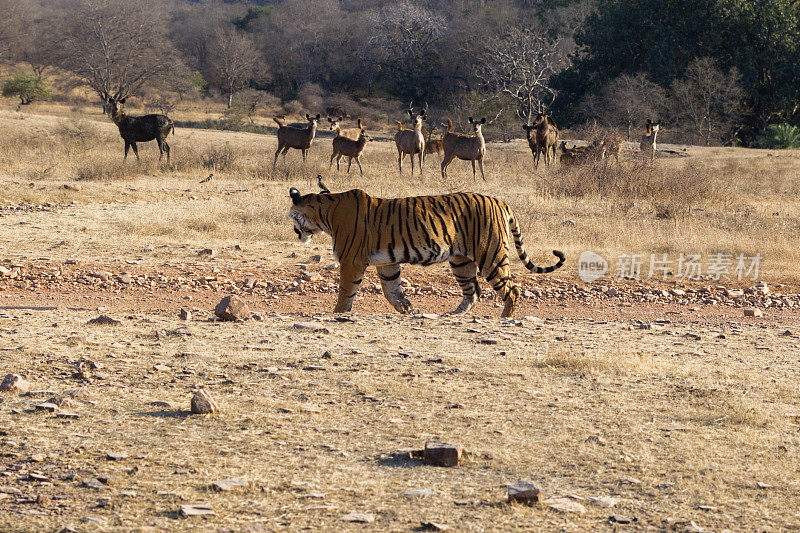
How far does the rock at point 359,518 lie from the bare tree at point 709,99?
120 ft

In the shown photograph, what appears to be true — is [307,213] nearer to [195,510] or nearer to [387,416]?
[387,416]

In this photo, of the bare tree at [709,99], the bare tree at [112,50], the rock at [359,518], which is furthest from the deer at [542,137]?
the bare tree at [112,50]

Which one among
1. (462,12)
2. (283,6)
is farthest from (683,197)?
(283,6)

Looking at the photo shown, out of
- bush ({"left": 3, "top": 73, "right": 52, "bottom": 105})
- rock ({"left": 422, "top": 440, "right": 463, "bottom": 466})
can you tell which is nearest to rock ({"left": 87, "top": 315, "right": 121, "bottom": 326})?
rock ({"left": 422, "top": 440, "right": 463, "bottom": 466})

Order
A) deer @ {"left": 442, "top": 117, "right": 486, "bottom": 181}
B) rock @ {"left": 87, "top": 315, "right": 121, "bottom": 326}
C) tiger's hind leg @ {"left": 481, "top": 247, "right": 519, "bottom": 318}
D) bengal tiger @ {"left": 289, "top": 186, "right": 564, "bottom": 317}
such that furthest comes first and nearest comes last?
1. deer @ {"left": 442, "top": 117, "right": 486, "bottom": 181}
2. tiger's hind leg @ {"left": 481, "top": 247, "right": 519, "bottom": 318}
3. bengal tiger @ {"left": 289, "top": 186, "right": 564, "bottom": 317}
4. rock @ {"left": 87, "top": 315, "right": 121, "bottom": 326}

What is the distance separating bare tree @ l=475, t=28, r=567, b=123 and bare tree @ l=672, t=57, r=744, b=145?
21.8 feet

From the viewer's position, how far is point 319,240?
14.1 m

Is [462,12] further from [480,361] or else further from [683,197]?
[480,361]

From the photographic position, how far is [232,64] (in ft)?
179

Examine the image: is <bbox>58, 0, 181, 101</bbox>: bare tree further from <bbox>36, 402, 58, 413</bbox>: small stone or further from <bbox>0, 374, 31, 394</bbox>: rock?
<bbox>36, 402, 58, 413</bbox>: small stone

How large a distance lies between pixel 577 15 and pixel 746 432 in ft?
176

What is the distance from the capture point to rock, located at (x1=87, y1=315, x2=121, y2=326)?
820 centimetres

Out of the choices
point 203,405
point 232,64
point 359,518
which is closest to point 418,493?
point 359,518

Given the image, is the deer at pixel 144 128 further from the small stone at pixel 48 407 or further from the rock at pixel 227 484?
the rock at pixel 227 484
